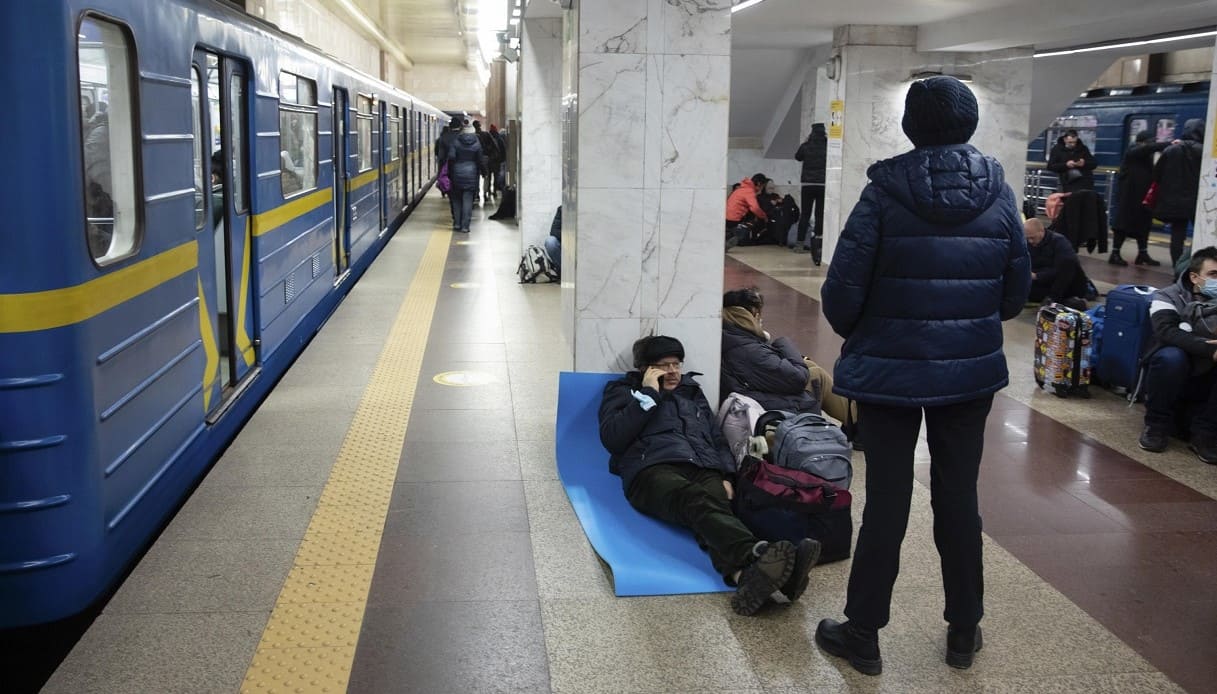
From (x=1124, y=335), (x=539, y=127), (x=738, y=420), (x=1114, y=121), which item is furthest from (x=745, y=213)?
(x=738, y=420)

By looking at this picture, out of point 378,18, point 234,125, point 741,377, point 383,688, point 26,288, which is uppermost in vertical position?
Result: point 378,18

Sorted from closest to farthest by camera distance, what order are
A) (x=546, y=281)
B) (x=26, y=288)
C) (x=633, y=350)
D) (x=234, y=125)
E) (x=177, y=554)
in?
(x=26, y=288), (x=177, y=554), (x=633, y=350), (x=234, y=125), (x=546, y=281)

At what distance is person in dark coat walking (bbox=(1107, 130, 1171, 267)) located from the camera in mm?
14656

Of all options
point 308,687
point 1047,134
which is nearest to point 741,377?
point 308,687

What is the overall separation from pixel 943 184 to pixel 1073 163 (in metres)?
13.0

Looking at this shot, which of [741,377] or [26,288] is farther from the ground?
[26,288]

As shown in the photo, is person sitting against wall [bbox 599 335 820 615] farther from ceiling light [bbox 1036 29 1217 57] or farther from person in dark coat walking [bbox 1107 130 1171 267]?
person in dark coat walking [bbox 1107 130 1171 267]

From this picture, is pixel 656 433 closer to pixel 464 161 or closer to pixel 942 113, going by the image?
pixel 942 113

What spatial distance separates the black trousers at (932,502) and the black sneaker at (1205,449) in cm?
314

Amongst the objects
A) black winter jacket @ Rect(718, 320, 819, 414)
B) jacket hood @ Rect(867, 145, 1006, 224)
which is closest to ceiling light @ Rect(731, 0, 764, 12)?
black winter jacket @ Rect(718, 320, 819, 414)

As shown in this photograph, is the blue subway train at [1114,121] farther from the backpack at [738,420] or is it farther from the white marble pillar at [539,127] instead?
the backpack at [738,420]

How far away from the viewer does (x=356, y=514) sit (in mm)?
4957

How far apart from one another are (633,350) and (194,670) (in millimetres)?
2587

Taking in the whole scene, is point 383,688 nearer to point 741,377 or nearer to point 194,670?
point 194,670
